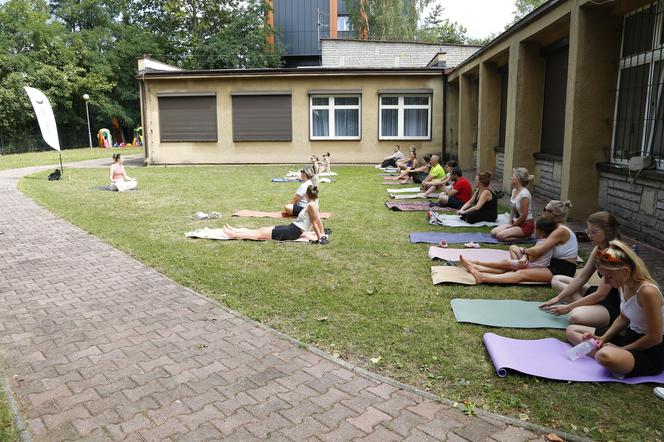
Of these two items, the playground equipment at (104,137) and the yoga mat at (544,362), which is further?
the playground equipment at (104,137)

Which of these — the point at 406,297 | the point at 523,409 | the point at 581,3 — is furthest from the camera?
the point at 581,3

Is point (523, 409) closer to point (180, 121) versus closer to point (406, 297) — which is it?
point (406, 297)

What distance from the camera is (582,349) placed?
398 cm

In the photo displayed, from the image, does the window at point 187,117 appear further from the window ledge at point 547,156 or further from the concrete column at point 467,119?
the window ledge at point 547,156

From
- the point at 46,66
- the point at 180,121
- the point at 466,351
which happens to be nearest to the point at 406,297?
the point at 466,351

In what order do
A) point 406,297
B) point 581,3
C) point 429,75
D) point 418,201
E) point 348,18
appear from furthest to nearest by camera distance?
point 348,18 < point 429,75 < point 418,201 < point 581,3 < point 406,297

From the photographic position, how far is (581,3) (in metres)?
8.97

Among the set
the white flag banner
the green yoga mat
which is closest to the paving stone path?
the green yoga mat

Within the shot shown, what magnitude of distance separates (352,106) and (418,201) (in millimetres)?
11578

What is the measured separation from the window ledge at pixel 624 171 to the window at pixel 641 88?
0.91 ft

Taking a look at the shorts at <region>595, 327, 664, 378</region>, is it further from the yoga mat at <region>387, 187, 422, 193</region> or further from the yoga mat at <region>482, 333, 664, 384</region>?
the yoga mat at <region>387, 187, 422, 193</region>

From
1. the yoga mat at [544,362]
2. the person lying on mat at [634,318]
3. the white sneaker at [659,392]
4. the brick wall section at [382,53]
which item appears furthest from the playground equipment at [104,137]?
the white sneaker at [659,392]

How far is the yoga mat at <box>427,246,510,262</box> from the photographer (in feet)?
23.2

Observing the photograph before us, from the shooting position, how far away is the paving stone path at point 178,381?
318 centimetres
